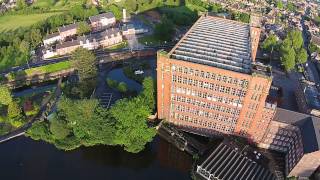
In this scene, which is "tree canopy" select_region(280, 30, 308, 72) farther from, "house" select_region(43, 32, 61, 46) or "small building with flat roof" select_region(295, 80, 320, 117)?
"house" select_region(43, 32, 61, 46)

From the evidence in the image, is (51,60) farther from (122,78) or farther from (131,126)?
(131,126)

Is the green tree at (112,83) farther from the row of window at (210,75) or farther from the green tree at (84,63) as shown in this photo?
the row of window at (210,75)

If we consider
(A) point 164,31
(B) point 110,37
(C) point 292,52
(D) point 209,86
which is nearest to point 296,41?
(C) point 292,52

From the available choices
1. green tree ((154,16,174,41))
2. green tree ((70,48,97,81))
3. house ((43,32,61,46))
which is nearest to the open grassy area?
house ((43,32,61,46))

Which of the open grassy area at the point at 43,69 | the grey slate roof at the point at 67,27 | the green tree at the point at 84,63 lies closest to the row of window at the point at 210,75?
the green tree at the point at 84,63

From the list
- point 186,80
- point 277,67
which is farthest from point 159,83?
point 277,67

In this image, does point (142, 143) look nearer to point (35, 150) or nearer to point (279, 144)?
point (35, 150)
